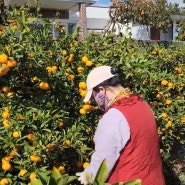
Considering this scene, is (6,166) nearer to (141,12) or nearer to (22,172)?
(22,172)

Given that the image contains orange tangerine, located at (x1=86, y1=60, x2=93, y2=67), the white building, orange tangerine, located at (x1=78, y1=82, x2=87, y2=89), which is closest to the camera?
orange tangerine, located at (x1=78, y1=82, x2=87, y2=89)

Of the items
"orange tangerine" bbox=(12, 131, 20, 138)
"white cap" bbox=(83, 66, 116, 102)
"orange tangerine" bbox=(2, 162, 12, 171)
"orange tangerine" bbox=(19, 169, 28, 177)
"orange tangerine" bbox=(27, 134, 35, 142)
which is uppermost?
"white cap" bbox=(83, 66, 116, 102)

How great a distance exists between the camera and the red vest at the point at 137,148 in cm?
291

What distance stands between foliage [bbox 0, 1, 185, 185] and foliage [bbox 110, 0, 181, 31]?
625 inches

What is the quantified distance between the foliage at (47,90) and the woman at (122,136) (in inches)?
13.0

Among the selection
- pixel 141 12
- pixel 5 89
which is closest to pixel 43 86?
pixel 5 89

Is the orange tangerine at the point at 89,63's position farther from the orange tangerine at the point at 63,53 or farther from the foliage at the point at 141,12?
the foliage at the point at 141,12

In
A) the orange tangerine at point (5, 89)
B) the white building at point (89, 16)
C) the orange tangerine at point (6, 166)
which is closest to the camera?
the orange tangerine at point (6, 166)

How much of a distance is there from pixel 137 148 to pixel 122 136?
0.15 m

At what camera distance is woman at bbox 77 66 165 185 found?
113 inches

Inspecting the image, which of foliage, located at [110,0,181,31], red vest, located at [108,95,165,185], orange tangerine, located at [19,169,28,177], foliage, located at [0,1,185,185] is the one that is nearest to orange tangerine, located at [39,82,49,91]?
foliage, located at [0,1,185,185]

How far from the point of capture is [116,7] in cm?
2083

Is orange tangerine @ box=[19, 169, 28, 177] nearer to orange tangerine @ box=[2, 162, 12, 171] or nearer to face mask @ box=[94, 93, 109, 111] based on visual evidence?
orange tangerine @ box=[2, 162, 12, 171]

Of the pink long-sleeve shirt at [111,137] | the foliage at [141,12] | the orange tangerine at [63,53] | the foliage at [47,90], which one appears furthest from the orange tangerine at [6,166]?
the foliage at [141,12]
